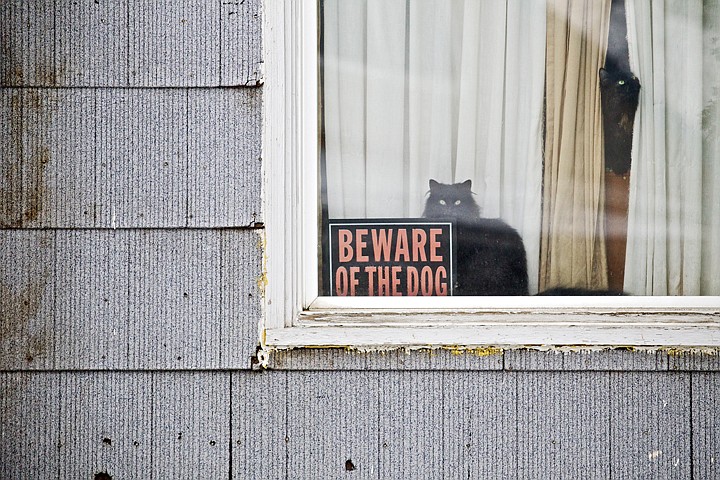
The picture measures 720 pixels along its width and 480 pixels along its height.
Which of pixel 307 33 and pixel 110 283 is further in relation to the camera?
pixel 307 33

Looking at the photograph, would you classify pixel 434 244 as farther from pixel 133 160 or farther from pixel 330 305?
pixel 133 160

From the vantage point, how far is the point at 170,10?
1.51 meters

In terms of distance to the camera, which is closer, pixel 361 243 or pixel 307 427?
pixel 307 427

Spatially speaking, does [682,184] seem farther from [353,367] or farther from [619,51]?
[353,367]

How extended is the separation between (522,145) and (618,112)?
312 mm

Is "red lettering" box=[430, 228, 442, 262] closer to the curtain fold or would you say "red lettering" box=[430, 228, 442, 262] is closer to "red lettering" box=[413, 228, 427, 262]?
"red lettering" box=[413, 228, 427, 262]

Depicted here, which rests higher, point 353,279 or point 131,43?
point 131,43

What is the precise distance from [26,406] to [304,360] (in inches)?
30.5

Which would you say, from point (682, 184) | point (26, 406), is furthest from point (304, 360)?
point (682, 184)

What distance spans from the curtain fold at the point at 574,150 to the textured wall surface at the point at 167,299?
32 cm

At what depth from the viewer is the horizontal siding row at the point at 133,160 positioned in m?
1.51

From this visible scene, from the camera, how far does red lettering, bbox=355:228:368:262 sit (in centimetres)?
168

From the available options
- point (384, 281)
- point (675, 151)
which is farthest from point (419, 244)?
point (675, 151)

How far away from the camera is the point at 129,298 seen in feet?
4.97
